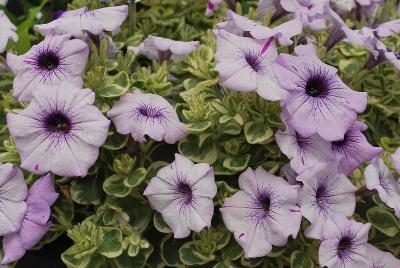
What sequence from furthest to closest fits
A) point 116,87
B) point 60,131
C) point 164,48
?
point 164,48, point 116,87, point 60,131

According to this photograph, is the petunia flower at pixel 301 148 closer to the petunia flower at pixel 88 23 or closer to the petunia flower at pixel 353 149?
the petunia flower at pixel 353 149

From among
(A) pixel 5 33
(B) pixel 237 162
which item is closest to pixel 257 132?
(B) pixel 237 162

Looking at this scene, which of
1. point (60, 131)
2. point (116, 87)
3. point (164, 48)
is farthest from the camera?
point (164, 48)

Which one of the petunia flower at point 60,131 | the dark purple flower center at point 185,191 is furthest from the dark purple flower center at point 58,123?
the dark purple flower center at point 185,191

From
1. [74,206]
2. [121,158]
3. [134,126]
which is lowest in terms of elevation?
[74,206]

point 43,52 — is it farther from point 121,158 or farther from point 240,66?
point 240,66

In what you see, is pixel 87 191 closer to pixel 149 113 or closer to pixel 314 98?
pixel 149 113

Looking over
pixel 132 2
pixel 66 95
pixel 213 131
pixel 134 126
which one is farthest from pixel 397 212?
pixel 132 2
